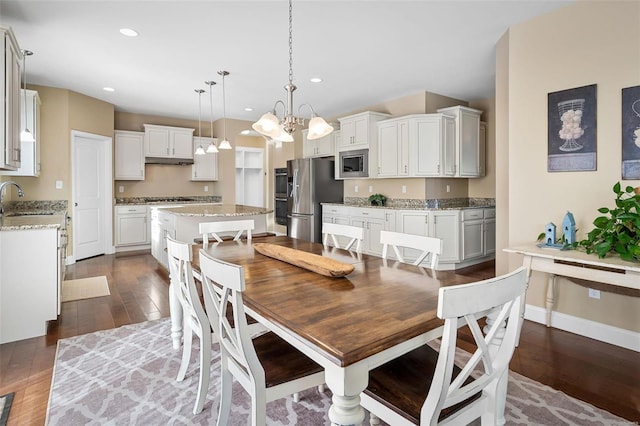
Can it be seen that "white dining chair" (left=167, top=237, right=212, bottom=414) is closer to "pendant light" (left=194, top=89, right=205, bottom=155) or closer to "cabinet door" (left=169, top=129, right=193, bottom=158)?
"pendant light" (left=194, top=89, right=205, bottom=155)

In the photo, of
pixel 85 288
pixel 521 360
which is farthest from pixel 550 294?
pixel 85 288

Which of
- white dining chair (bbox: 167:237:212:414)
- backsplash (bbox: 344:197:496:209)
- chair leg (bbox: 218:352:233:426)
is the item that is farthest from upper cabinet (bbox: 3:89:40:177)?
backsplash (bbox: 344:197:496:209)

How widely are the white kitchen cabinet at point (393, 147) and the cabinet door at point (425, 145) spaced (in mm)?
103

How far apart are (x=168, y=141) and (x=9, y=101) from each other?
4060 mm

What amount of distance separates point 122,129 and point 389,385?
6730 mm

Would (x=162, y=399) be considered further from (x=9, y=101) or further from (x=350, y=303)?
(x=9, y=101)

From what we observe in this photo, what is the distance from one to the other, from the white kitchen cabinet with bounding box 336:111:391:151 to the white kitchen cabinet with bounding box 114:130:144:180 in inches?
144

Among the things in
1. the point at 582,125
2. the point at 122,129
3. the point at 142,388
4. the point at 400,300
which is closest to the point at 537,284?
the point at 582,125

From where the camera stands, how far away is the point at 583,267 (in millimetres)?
2332

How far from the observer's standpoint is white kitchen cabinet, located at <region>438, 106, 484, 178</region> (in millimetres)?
4812

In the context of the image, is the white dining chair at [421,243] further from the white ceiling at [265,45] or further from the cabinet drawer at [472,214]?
the cabinet drawer at [472,214]

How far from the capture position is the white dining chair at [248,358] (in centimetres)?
123

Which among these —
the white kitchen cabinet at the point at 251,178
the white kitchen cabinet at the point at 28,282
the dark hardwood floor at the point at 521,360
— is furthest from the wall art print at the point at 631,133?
the white kitchen cabinet at the point at 251,178

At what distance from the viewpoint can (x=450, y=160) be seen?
15.8 ft
